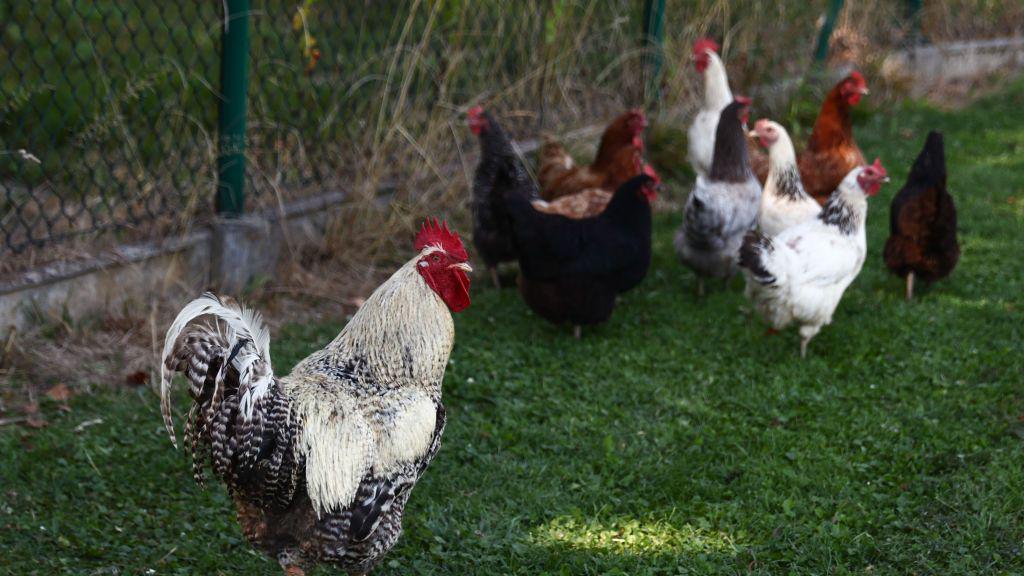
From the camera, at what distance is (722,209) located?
6090mm

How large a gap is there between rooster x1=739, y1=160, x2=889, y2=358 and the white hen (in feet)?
5.81

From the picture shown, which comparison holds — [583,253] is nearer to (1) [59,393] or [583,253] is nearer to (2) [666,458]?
(2) [666,458]

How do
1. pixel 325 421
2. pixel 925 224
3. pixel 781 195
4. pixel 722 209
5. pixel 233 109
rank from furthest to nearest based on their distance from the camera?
pixel 781 195 → pixel 722 209 → pixel 925 224 → pixel 233 109 → pixel 325 421

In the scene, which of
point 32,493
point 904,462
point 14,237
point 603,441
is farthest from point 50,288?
point 904,462

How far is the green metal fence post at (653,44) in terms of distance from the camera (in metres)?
8.66

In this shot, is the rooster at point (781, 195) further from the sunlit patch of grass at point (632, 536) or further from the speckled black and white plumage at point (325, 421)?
the speckled black and white plumage at point (325, 421)

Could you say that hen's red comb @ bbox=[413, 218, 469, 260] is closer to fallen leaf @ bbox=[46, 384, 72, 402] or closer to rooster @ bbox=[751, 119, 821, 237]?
fallen leaf @ bbox=[46, 384, 72, 402]

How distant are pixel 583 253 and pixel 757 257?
96 cm

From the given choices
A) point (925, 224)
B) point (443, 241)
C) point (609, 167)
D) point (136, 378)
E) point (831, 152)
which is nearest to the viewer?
point (443, 241)

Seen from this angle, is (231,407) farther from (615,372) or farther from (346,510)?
(615,372)

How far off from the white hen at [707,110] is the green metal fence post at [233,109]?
3.40 m

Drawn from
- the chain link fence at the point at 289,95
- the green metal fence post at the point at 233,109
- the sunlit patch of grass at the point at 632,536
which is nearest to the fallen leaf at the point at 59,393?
the chain link fence at the point at 289,95

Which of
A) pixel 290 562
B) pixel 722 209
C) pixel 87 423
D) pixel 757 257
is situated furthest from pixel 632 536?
pixel 722 209

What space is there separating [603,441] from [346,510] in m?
1.82
